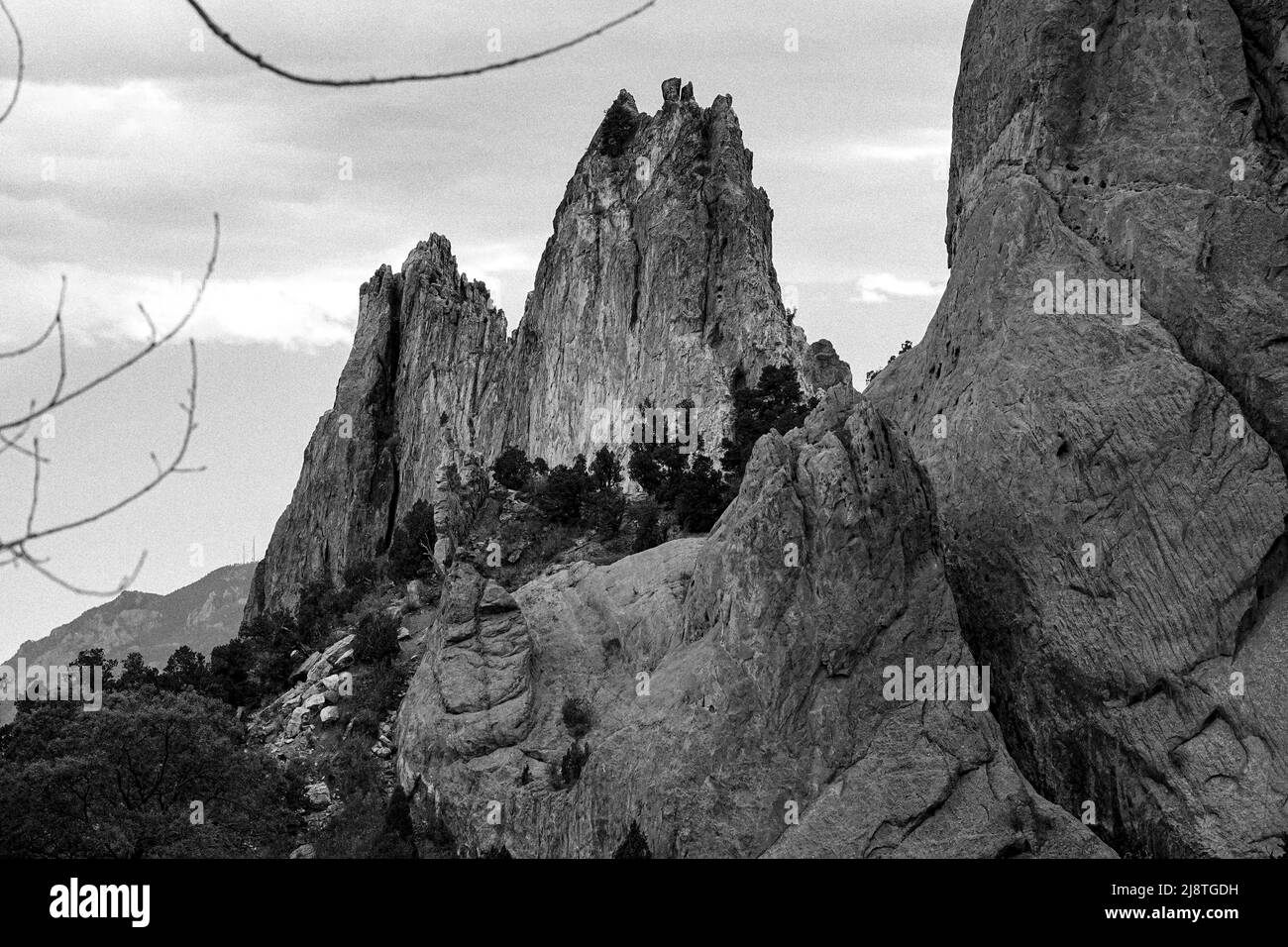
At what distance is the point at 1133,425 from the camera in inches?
1473

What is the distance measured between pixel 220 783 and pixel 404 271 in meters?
84.5

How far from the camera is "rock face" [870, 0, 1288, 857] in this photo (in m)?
35.5

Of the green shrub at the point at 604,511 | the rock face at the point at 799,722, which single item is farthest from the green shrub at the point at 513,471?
the rock face at the point at 799,722

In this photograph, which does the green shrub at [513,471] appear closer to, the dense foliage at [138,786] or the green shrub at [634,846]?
the dense foliage at [138,786]

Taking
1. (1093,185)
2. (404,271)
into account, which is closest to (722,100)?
(404,271)

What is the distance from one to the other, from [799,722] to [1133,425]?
35.9 feet

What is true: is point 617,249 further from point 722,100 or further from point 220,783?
point 220,783

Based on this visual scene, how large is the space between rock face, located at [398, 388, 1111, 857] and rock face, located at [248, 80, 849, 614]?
48.0 m

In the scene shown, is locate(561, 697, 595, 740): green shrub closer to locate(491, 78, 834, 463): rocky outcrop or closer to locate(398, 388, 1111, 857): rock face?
locate(398, 388, 1111, 857): rock face

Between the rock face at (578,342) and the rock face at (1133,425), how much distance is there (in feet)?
159

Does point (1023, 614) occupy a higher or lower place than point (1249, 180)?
lower

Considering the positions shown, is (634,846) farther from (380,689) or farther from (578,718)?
(380,689)
